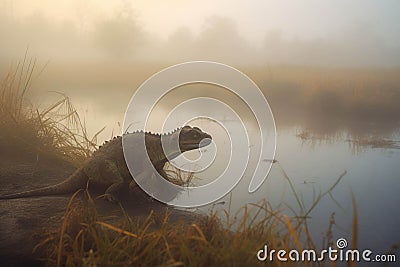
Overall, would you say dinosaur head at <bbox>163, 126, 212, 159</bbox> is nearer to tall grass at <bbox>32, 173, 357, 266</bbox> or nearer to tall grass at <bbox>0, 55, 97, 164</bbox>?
tall grass at <bbox>32, 173, 357, 266</bbox>

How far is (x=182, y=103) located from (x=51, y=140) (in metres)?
1.58

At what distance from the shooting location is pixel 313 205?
6.72 ft

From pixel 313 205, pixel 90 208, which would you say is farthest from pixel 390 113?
pixel 90 208

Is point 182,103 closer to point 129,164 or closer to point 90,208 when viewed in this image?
point 129,164

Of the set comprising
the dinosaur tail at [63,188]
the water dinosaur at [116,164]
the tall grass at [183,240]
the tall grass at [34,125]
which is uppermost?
the tall grass at [34,125]
